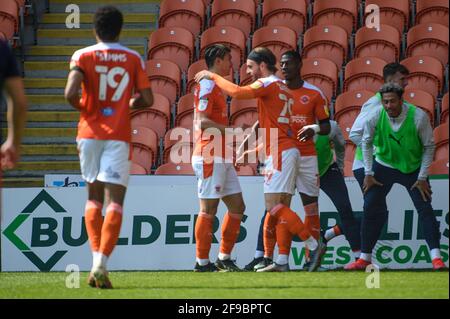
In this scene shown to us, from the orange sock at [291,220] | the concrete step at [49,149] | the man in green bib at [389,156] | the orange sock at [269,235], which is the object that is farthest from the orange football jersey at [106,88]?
the concrete step at [49,149]

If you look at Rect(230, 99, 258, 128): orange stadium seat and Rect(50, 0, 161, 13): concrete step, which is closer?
Rect(230, 99, 258, 128): orange stadium seat

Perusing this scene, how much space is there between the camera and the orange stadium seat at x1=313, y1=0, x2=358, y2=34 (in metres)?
15.7

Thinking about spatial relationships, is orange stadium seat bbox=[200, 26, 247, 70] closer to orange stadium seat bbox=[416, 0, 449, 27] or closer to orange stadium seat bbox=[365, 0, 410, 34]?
orange stadium seat bbox=[365, 0, 410, 34]

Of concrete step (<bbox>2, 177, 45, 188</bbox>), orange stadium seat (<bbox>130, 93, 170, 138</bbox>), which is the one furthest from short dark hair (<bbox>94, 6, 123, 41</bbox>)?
orange stadium seat (<bbox>130, 93, 170, 138</bbox>)

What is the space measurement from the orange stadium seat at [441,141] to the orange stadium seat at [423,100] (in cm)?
33

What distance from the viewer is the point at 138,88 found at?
8047 millimetres

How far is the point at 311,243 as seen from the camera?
373 inches

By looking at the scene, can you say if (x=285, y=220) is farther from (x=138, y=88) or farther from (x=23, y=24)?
(x=23, y=24)

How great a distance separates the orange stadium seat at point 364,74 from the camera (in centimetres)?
1452

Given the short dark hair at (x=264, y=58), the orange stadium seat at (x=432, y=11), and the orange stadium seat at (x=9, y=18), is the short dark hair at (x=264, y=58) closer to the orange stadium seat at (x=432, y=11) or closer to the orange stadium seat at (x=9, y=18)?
the orange stadium seat at (x=432, y=11)

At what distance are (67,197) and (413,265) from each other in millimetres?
3585

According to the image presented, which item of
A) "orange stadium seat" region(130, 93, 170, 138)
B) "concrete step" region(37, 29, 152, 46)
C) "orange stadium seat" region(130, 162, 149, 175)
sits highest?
"concrete step" region(37, 29, 152, 46)

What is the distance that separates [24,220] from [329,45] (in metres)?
5.84

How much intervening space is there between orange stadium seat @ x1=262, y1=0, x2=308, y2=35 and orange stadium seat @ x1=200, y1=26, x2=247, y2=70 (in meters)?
0.75
